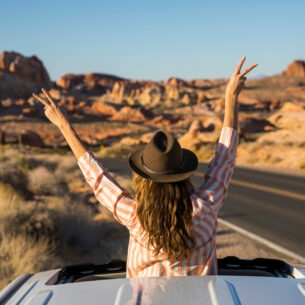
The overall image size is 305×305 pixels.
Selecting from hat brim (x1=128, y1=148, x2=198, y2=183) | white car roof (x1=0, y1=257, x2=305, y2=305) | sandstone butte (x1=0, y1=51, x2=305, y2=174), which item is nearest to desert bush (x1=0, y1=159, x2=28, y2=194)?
hat brim (x1=128, y1=148, x2=198, y2=183)

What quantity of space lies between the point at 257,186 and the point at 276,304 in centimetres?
1642

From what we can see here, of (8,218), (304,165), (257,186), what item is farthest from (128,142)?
→ (8,218)

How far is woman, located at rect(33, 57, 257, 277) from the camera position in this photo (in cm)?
295

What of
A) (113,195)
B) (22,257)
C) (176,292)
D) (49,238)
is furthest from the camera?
(49,238)

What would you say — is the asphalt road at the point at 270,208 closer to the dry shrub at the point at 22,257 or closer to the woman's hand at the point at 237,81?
the dry shrub at the point at 22,257

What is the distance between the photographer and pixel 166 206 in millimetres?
2941

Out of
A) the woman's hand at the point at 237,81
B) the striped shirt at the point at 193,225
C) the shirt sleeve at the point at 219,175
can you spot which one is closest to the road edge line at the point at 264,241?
the woman's hand at the point at 237,81

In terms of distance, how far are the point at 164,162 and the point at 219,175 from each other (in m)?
0.37

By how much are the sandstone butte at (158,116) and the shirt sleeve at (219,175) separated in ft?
78.4

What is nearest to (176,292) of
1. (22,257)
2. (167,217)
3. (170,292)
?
(170,292)

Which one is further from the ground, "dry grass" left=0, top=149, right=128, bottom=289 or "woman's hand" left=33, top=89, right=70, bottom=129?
"woman's hand" left=33, top=89, right=70, bottom=129

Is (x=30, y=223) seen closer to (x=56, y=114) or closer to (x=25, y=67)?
(x=56, y=114)

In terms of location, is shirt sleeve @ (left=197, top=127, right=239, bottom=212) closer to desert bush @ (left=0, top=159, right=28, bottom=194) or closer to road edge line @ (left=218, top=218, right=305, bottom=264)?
road edge line @ (left=218, top=218, right=305, bottom=264)

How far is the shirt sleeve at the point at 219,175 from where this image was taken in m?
3.05
